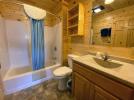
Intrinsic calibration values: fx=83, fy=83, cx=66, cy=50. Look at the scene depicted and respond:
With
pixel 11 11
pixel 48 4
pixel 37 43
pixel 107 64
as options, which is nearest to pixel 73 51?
pixel 37 43

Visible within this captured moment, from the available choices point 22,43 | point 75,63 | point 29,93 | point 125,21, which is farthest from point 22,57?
point 125,21

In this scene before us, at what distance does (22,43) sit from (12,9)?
977 millimetres

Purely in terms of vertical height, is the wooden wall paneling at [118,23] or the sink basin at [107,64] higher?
the wooden wall paneling at [118,23]

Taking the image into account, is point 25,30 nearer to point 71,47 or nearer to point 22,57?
point 22,57

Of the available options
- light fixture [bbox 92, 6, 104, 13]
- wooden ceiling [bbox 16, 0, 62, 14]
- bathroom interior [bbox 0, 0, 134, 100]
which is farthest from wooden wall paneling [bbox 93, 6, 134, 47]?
wooden ceiling [bbox 16, 0, 62, 14]

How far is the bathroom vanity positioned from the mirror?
382 mm

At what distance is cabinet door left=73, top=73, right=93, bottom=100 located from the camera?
117 cm

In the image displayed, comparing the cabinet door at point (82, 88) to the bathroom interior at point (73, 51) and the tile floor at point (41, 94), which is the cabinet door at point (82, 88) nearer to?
the bathroom interior at point (73, 51)

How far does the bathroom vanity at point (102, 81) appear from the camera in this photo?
77cm

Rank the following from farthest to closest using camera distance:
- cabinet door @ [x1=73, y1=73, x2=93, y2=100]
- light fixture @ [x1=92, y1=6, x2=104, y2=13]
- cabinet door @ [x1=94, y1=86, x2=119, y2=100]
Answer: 1. light fixture @ [x1=92, y1=6, x2=104, y2=13]
2. cabinet door @ [x1=73, y1=73, x2=93, y2=100]
3. cabinet door @ [x1=94, y1=86, x2=119, y2=100]

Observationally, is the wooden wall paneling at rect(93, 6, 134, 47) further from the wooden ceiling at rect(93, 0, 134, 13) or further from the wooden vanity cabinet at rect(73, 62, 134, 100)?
the wooden vanity cabinet at rect(73, 62, 134, 100)

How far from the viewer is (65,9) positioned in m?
2.46

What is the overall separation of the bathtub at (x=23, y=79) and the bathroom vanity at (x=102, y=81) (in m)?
1.06

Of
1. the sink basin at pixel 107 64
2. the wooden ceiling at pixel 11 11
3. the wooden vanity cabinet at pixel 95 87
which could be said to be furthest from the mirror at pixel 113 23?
the wooden ceiling at pixel 11 11
